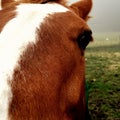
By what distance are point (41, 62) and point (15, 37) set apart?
0.20m

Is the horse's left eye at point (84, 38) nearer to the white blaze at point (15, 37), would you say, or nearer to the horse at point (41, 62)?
the horse at point (41, 62)

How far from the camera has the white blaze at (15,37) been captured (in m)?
1.69

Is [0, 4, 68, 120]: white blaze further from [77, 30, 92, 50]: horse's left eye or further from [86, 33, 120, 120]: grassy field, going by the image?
[86, 33, 120, 120]: grassy field

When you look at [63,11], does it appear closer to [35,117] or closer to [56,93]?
[56,93]

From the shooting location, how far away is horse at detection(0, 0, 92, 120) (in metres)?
1.73

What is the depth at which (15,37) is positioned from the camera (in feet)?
6.18

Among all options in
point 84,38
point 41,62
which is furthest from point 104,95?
point 41,62

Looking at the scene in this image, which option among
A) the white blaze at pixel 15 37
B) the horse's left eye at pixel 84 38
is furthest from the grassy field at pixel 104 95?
the white blaze at pixel 15 37

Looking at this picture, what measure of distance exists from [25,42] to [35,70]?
17 cm

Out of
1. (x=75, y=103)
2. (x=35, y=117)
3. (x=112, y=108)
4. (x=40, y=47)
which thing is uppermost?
(x=40, y=47)

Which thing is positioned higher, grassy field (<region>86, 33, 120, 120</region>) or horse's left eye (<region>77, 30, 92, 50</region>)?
horse's left eye (<region>77, 30, 92, 50</region>)

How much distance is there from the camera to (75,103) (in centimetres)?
213

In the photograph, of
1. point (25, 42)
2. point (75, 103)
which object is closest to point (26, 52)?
point (25, 42)

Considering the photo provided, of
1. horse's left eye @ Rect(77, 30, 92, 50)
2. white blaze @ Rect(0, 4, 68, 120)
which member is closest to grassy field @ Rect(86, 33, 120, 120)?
horse's left eye @ Rect(77, 30, 92, 50)
